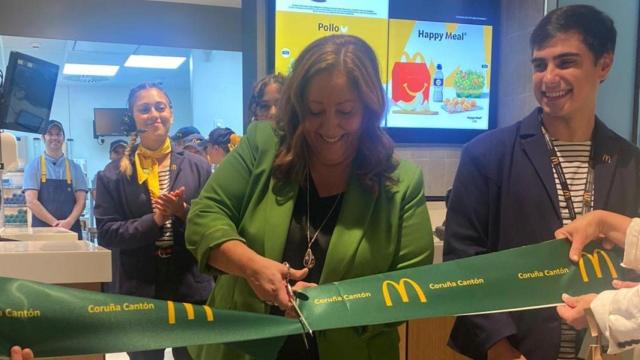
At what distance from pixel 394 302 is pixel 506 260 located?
0.37m

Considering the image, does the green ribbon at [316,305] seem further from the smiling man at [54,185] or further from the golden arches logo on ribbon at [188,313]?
the smiling man at [54,185]

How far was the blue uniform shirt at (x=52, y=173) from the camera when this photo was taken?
629 cm

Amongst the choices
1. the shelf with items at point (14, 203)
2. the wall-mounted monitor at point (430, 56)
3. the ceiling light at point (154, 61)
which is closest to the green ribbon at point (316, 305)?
the wall-mounted monitor at point (430, 56)

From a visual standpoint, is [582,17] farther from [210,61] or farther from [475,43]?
[210,61]

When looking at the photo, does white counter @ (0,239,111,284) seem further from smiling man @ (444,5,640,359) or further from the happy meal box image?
the happy meal box image

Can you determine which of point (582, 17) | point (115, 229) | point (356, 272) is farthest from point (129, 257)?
point (582, 17)

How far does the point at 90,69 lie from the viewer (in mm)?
10625

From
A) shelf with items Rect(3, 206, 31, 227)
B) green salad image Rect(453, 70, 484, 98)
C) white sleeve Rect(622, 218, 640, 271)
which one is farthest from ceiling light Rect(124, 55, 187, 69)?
white sleeve Rect(622, 218, 640, 271)

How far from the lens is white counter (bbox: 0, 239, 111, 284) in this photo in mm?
2113

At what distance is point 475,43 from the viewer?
408 centimetres

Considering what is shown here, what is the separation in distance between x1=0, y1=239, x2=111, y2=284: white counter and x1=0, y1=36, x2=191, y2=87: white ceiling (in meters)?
6.29

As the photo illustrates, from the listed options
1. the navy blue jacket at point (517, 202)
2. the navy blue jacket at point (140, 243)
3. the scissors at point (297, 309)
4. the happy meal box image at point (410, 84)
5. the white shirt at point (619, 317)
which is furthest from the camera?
the happy meal box image at point (410, 84)

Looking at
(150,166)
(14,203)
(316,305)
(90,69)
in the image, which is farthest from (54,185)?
(316,305)

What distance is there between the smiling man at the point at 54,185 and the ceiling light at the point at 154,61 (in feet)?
12.0
